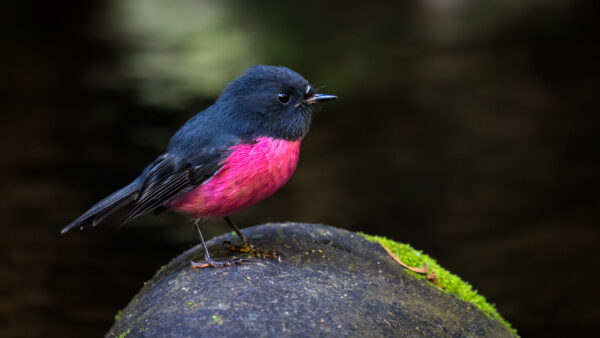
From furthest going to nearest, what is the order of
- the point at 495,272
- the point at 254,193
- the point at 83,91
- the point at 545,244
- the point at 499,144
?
the point at 83,91, the point at 499,144, the point at 545,244, the point at 495,272, the point at 254,193

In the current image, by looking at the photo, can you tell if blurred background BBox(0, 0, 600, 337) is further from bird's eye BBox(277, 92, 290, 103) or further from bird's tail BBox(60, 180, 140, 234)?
bird's eye BBox(277, 92, 290, 103)

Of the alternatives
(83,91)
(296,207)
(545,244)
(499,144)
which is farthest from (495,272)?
(83,91)

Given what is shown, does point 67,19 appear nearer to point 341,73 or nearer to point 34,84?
point 34,84

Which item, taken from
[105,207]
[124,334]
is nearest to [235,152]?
[105,207]

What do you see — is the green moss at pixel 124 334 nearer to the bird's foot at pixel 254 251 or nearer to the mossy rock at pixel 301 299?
the mossy rock at pixel 301 299

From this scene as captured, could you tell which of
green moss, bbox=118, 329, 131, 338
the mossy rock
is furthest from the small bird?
green moss, bbox=118, 329, 131, 338

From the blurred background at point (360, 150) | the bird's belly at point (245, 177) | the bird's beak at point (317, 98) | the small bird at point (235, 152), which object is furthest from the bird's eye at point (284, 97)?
the blurred background at point (360, 150)
